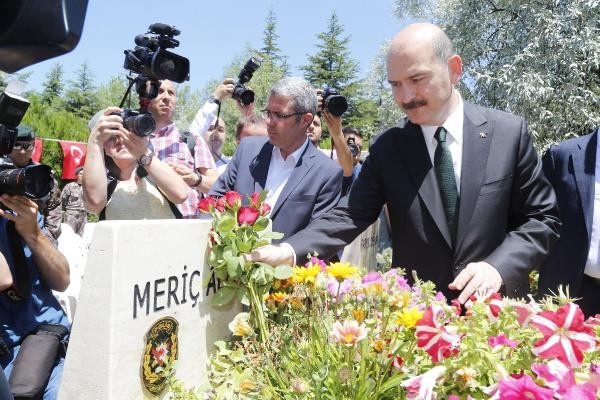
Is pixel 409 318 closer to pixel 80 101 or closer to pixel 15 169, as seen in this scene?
pixel 15 169

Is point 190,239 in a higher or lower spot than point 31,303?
higher

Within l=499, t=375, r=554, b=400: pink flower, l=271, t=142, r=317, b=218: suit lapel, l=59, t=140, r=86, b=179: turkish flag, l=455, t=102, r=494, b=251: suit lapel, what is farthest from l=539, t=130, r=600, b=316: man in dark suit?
l=59, t=140, r=86, b=179: turkish flag

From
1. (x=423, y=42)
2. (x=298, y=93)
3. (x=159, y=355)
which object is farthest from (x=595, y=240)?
(x=159, y=355)

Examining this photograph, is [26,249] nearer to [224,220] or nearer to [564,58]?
[224,220]

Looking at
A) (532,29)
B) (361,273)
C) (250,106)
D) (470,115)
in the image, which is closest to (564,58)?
(532,29)

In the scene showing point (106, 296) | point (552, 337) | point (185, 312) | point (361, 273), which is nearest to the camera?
point (552, 337)

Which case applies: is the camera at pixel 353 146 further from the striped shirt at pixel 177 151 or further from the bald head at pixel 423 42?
the bald head at pixel 423 42

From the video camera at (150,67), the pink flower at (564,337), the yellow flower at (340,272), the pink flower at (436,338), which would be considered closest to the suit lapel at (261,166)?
the video camera at (150,67)

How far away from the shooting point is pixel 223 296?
1771 millimetres

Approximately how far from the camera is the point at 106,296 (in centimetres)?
142

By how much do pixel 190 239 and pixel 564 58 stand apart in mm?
9325

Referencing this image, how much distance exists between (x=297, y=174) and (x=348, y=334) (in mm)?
1648

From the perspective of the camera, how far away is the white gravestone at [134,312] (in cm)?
142

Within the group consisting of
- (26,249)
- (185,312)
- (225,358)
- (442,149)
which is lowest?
(26,249)
